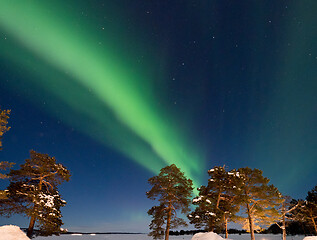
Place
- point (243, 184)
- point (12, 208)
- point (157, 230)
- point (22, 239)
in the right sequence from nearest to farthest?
1. point (22, 239)
2. point (12, 208)
3. point (157, 230)
4. point (243, 184)

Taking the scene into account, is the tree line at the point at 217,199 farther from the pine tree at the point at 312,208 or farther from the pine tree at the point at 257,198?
the pine tree at the point at 312,208

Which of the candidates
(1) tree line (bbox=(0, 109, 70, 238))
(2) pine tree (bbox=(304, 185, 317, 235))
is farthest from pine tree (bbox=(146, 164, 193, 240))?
(2) pine tree (bbox=(304, 185, 317, 235))

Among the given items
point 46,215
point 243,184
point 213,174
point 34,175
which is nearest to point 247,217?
point 243,184

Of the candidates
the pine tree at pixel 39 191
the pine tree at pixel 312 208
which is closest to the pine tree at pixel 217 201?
the pine tree at pixel 39 191

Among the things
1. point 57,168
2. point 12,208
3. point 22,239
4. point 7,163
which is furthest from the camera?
point 57,168

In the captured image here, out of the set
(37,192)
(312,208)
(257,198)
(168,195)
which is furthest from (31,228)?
(312,208)

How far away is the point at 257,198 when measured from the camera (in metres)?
28.1

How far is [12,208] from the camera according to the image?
70.2ft

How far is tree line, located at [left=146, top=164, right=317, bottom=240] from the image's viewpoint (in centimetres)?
2528

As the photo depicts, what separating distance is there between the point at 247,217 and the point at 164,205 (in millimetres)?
11392

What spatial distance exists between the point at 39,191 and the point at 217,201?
20.7m

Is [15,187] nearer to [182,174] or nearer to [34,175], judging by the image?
[34,175]

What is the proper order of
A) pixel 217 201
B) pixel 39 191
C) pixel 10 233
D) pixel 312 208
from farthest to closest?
pixel 312 208 < pixel 217 201 < pixel 39 191 < pixel 10 233

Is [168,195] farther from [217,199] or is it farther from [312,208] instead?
[312,208]
